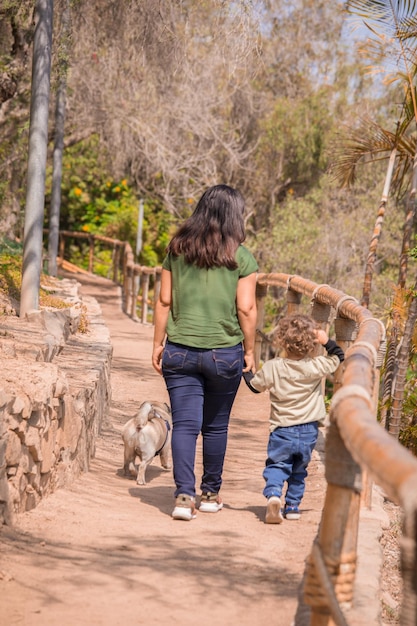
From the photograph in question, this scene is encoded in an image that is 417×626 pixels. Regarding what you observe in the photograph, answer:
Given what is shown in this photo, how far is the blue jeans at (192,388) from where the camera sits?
4.71m

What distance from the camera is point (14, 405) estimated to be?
419 cm

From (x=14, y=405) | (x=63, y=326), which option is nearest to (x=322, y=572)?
(x=14, y=405)

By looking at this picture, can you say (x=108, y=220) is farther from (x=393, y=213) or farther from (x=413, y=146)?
(x=413, y=146)

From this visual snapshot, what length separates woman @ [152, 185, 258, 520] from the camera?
4691 millimetres

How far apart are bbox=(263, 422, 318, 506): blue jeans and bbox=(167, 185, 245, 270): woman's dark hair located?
0.90 metres

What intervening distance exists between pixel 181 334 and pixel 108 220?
2336cm

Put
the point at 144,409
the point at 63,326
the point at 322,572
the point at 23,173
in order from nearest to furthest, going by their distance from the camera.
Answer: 1. the point at 322,572
2. the point at 144,409
3. the point at 63,326
4. the point at 23,173

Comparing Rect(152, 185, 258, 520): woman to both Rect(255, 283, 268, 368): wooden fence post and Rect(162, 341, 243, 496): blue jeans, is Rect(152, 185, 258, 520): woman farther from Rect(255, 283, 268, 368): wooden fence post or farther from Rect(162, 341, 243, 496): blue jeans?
Rect(255, 283, 268, 368): wooden fence post

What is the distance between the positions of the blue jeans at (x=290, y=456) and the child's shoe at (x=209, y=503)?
31 centimetres

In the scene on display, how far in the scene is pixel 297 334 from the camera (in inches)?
188

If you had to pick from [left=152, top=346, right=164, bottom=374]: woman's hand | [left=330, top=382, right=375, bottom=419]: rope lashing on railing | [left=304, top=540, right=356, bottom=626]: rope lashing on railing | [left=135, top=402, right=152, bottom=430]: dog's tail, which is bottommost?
[left=135, top=402, right=152, bottom=430]: dog's tail

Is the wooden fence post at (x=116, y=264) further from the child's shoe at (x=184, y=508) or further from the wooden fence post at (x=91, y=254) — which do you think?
the child's shoe at (x=184, y=508)

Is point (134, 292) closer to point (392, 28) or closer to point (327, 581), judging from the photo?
point (392, 28)

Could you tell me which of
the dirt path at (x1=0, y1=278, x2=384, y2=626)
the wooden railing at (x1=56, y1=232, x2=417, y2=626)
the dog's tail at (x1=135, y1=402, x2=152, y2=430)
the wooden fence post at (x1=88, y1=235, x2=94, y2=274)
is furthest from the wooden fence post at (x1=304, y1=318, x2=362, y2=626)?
the wooden fence post at (x1=88, y1=235, x2=94, y2=274)
